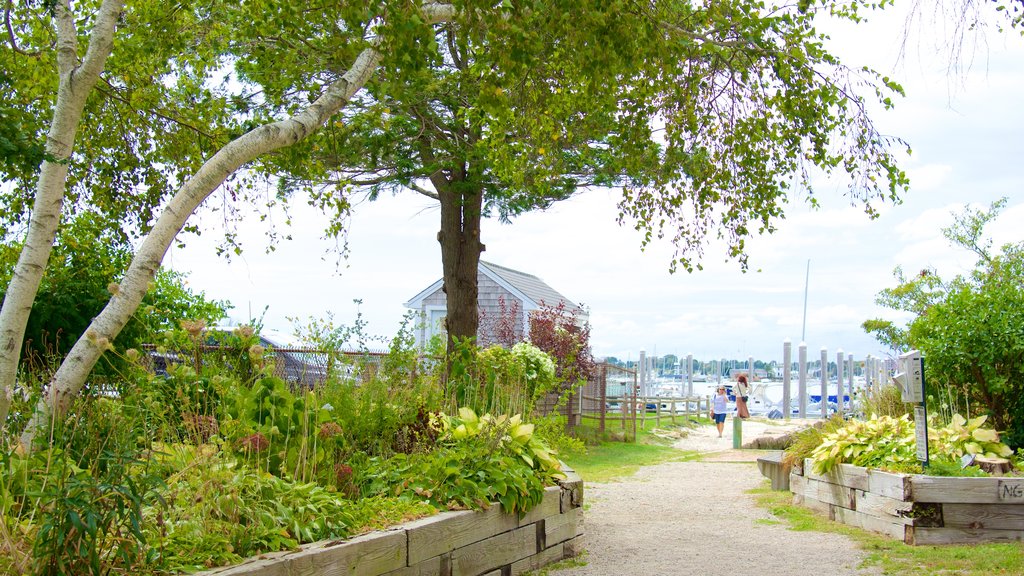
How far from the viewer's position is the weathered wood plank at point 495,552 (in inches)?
174

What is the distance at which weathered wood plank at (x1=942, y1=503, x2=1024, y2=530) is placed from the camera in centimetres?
593

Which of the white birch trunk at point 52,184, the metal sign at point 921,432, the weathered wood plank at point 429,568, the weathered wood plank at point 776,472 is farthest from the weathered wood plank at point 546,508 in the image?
the weathered wood plank at point 776,472

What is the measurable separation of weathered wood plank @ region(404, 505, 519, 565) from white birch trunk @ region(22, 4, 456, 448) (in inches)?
72.0

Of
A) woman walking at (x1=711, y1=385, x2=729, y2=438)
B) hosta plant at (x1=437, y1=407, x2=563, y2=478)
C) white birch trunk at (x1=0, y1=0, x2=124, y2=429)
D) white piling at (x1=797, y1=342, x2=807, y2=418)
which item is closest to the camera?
white birch trunk at (x1=0, y1=0, x2=124, y2=429)

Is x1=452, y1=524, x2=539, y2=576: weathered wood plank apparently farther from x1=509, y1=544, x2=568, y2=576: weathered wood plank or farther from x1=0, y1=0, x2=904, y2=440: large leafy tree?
x1=0, y1=0, x2=904, y2=440: large leafy tree

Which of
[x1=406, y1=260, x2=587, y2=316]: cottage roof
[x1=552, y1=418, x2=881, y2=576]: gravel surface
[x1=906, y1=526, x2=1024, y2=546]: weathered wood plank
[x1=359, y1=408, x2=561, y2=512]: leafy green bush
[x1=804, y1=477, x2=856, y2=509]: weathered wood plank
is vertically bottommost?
[x1=552, y1=418, x2=881, y2=576]: gravel surface

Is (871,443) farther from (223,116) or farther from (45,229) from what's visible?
(223,116)

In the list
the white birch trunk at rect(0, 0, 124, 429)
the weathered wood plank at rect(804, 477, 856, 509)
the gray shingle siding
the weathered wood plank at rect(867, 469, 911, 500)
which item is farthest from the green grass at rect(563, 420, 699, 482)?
the white birch trunk at rect(0, 0, 124, 429)

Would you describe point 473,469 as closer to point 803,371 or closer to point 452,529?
point 452,529

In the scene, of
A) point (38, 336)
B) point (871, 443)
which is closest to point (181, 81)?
point (38, 336)

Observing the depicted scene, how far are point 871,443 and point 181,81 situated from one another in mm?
7403

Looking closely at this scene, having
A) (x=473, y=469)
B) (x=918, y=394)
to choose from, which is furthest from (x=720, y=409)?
(x=473, y=469)

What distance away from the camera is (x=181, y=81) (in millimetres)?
8672

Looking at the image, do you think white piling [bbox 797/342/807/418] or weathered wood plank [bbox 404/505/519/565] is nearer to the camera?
weathered wood plank [bbox 404/505/519/565]
